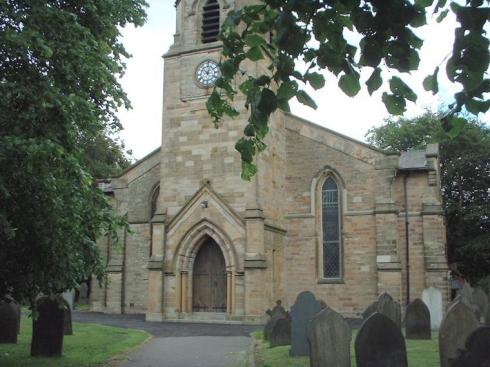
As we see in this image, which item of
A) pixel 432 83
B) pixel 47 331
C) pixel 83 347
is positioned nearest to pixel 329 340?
pixel 47 331

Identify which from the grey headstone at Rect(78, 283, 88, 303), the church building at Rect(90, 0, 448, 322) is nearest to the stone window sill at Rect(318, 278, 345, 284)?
the church building at Rect(90, 0, 448, 322)

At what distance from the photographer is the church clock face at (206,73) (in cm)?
2478

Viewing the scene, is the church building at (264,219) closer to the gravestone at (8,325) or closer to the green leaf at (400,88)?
the gravestone at (8,325)

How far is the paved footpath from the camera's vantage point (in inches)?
467

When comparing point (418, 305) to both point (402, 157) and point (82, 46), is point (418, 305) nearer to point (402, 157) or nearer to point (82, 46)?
point (82, 46)

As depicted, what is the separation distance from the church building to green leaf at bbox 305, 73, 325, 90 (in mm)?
17353

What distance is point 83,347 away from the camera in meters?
13.6

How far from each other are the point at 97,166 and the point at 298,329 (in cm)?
2876

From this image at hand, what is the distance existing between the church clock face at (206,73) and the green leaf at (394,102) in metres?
20.5

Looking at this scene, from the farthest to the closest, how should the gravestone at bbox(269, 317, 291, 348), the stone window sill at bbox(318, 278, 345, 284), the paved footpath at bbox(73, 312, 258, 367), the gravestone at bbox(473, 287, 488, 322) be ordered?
the stone window sill at bbox(318, 278, 345, 284), the gravestone at bbox(473, 287, 488, 322), the gravestone at bbox(269, 317, 291, 348), the paved footpath at bbox(73, 312, 258, 367)

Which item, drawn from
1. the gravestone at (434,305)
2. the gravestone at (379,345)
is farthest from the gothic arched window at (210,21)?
the gravestone at (379,345)

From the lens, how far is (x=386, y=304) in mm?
14422

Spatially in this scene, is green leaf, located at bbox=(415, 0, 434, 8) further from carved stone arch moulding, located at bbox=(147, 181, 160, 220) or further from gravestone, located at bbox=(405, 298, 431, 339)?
carved stone arch moulding, located at bbox=(147, 181, 160, 220)

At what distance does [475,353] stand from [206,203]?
17625 mm
